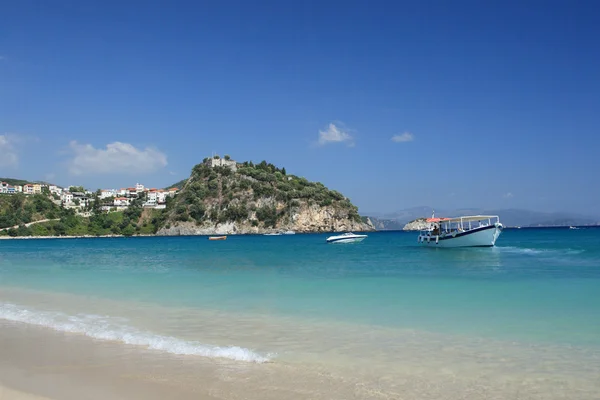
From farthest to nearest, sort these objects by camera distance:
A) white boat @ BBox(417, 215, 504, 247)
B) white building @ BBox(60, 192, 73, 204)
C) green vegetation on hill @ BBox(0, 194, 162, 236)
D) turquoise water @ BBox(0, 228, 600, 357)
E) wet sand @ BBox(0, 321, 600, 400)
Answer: white building @ BBox(60, 192, 73, 204) < green vegetation on hill @ BBox(0, 194, 162, 236) < white boat @ BBox(417, 215, 504, 247) < turquoise water @ BBox(0, 228, 600, 357) < wet sand @ BBox(0, 321, 600, 400)

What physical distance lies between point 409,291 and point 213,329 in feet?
31.2

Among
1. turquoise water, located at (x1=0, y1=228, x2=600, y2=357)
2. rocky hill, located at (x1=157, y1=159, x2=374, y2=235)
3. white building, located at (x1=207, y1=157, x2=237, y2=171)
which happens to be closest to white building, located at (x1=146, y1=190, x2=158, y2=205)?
rocky hill, located at (x1=157, y1=159, x2=374, y2=235)

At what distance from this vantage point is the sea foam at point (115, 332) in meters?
9.22

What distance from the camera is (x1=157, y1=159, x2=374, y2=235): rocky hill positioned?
162875 millimetres

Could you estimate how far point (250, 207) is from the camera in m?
167

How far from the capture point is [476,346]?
9852 millimetres

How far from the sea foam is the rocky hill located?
148480 millimetres

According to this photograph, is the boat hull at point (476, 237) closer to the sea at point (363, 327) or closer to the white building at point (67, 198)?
the sea at point (363, 327)

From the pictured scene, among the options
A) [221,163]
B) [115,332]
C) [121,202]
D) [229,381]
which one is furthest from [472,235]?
[121,202]

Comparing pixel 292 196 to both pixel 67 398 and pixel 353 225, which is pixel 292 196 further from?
pixel 67 398

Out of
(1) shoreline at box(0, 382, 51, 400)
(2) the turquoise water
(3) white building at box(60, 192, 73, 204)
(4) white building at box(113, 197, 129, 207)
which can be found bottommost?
(2) the turquoise water

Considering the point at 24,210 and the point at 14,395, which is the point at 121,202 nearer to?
the point at 24,210

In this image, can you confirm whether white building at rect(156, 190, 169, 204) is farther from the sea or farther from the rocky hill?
the sea

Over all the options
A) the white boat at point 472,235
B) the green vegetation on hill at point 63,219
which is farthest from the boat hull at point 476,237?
the green vegetation on hill at point 63,219
